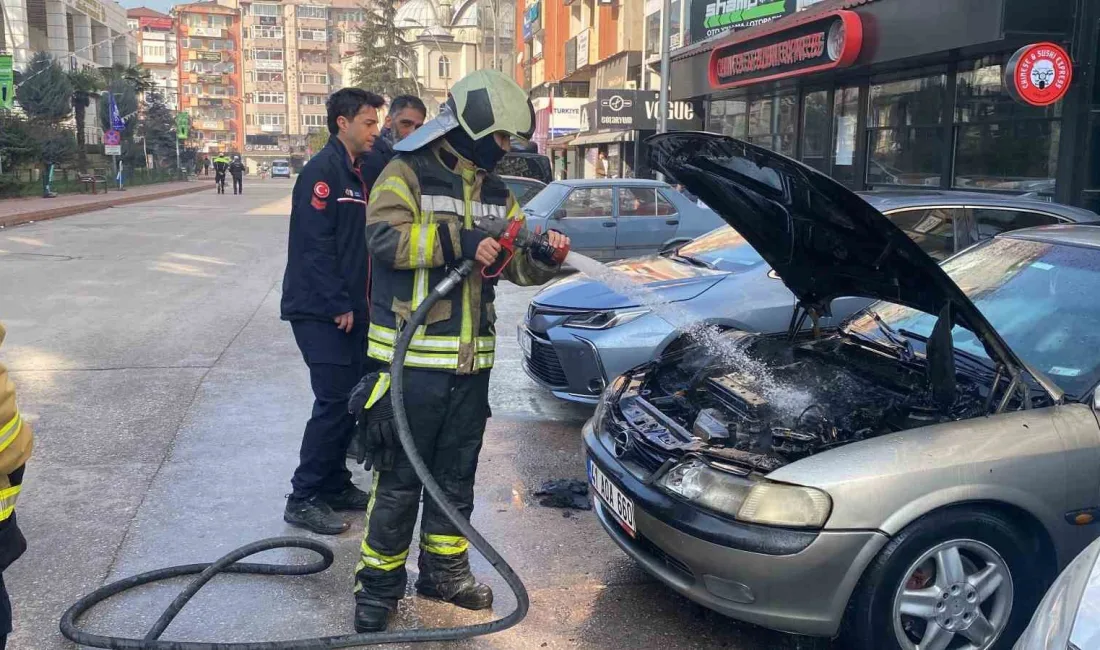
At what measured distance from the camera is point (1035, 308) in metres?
3.73

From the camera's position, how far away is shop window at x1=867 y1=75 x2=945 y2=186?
12805 mm

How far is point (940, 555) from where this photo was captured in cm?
292

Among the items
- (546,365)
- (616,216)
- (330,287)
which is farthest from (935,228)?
(616,216)

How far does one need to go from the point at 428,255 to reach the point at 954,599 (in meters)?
2.12

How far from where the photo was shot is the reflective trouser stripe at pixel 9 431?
7.31 feet

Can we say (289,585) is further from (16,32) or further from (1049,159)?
(16,32)

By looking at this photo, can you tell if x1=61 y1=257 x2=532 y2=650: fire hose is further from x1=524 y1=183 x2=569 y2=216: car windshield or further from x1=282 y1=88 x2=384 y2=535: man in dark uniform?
x1=524 y1=183 x2=569 y2=216: car windshield

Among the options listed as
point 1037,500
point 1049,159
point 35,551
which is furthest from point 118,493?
point 1049,159

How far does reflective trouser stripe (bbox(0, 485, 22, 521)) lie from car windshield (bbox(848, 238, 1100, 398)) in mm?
3313

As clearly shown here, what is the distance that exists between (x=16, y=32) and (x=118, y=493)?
4673 cm

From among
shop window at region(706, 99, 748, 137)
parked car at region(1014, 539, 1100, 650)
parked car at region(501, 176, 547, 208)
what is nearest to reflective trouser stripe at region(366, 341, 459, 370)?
parked car at region(1014, 539, 1100, 650)

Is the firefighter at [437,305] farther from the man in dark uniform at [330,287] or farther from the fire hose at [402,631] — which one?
the man in dark uniform at [330,287]

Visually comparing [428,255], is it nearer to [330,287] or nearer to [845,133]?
[330,287]

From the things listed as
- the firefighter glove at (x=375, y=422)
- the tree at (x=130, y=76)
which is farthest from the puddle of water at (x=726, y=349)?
the tree at (x=130, y=76)
